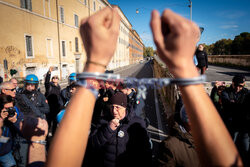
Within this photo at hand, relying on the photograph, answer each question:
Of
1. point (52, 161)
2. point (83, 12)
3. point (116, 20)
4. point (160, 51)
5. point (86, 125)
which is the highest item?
point (83, 12)

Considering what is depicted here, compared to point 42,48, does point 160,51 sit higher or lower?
lower

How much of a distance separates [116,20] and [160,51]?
0.23 m

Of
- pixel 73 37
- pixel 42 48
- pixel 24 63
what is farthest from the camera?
pixel 73 37

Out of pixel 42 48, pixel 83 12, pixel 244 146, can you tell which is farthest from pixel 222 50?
pixel 244 146

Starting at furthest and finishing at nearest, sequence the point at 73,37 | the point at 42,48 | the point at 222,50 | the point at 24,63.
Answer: the point at 222,50, the point at 73,37, the point at 42,48, the point at 24,63

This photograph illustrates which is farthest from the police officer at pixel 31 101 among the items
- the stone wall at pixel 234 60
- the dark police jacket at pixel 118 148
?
the stone wall at pixel 234 60

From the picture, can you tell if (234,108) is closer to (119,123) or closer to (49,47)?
(119,123)

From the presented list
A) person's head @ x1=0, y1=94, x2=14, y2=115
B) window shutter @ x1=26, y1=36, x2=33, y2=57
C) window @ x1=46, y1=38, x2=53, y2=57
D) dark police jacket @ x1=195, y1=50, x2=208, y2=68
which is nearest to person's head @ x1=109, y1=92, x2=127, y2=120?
person's head @ x1=0, y1=94, x2=14, y2=115

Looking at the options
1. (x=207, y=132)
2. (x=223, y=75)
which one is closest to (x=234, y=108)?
(x=207, y=132)

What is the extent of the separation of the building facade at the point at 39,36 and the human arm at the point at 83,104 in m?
14.6

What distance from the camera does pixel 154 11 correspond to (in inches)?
24.0

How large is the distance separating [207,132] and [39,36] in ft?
62.0

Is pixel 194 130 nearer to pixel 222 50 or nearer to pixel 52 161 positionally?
pixel 52 161

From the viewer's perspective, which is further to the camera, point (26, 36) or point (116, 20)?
point (26, 36)
